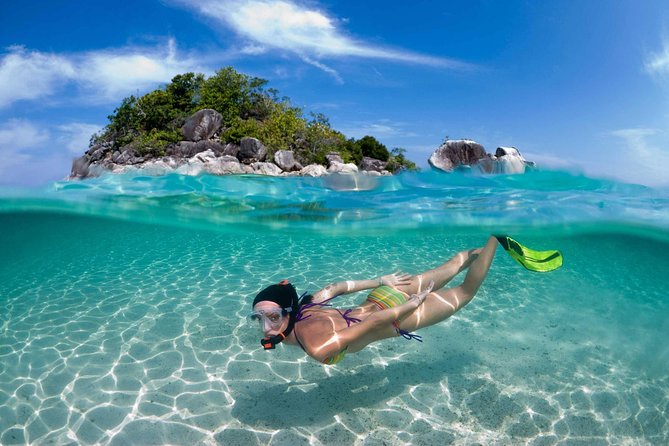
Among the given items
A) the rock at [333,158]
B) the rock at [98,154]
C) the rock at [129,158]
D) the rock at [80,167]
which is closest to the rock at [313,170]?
the rock at [333,158]

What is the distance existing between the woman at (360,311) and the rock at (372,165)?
4551 centimetres

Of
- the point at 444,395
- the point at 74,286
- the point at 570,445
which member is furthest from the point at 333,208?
the point at 570,445

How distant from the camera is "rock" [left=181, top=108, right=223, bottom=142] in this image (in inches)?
1807

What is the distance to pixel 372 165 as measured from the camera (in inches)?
2016

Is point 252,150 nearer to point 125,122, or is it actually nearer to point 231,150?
point 231,150

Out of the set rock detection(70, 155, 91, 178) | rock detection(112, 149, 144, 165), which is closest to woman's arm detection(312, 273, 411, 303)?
rock detection(112, 149, 144, 165)

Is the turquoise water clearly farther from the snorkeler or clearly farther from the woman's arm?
the woman's arm

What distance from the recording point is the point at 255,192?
14461 millimetres

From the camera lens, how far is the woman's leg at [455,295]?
525 cm

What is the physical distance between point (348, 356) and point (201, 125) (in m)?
44.3

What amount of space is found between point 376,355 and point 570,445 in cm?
294

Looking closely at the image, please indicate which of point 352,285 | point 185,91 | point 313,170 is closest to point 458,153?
point 313,170

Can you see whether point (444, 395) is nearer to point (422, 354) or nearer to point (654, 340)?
point (422, 354)

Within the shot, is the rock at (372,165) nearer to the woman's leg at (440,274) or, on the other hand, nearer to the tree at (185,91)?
the tree at (185,91)
